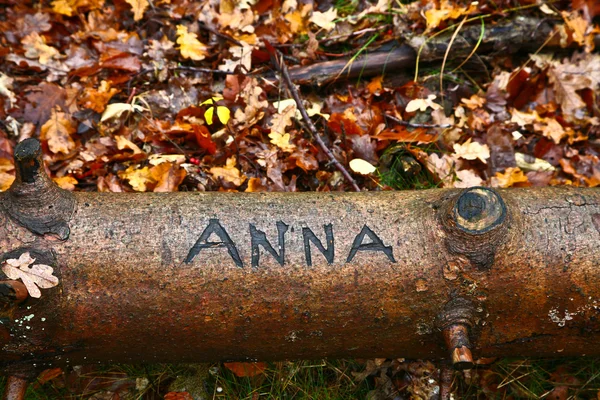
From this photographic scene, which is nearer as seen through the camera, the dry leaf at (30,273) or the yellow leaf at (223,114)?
the dry leaf at (30,273)

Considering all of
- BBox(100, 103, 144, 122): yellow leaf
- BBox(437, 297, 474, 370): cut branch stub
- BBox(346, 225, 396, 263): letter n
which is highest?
BBox(100, 103, 144, 122): yellow leaf

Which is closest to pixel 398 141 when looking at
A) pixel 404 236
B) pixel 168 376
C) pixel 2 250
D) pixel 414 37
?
pixel 414 37

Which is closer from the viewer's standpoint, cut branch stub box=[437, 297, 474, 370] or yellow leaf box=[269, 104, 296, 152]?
cut branch stub box=[437, 297, 474, 370]

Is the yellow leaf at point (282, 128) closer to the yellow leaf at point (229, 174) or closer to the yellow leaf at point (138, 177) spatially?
the yellow leaf at point (229, 174)

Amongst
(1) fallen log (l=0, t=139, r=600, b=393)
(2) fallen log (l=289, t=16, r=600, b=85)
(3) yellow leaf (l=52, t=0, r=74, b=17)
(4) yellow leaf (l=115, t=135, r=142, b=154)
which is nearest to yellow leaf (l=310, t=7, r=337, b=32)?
(2) fallen log (l=289, t=16, r=600, b=85)

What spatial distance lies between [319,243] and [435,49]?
1965 millimetres

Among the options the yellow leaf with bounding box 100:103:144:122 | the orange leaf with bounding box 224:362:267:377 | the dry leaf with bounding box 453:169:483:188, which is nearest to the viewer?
the orange leaf with bounding box 224:362:267:377

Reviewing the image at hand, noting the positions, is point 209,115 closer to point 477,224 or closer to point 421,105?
point 421,105

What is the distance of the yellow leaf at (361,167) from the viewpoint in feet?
9.05

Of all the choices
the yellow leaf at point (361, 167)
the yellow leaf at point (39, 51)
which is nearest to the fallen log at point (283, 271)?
the yellow leaf at point (361, 167)

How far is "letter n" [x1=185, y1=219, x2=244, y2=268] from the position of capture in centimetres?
172

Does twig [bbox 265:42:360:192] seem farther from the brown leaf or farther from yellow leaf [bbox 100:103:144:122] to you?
the brown leaf

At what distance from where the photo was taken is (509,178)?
2.87 meters

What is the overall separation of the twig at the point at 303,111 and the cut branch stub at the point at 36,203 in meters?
1.45
